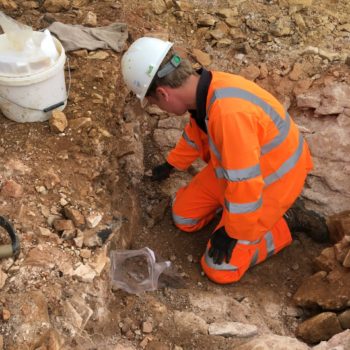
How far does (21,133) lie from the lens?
3.81 meters

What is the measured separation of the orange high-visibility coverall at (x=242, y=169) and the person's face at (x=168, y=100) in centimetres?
19

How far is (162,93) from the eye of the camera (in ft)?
10.4

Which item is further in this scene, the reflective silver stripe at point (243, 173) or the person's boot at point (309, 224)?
the person's boot at point (309, 224)

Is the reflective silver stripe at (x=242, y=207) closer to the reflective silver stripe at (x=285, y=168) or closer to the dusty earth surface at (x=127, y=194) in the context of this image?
the reflective silver stripe at (x=285, y=168)

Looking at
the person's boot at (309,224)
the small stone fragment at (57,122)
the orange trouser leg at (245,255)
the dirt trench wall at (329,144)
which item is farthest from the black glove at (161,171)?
the dirt trench wall at (329,144)

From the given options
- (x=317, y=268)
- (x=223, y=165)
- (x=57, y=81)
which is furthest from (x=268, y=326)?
(x=57, y=81)

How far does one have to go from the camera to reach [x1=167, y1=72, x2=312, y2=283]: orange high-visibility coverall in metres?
3.00

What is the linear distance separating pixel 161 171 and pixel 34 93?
4.05 ft

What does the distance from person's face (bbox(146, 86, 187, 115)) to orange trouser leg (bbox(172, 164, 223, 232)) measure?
102 centimetres

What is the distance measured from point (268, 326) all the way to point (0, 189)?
2003 millimetres

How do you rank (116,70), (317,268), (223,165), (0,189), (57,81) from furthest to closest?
1. (116,70)
2. (317,268)
3. (57,81)
4. (0,189)
5. (223,165)

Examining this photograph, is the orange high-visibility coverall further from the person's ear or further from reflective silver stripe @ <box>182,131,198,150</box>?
the person's ear

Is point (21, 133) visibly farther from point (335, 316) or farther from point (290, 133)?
point (335, 316)

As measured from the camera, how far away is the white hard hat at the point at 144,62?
10.2 ft
